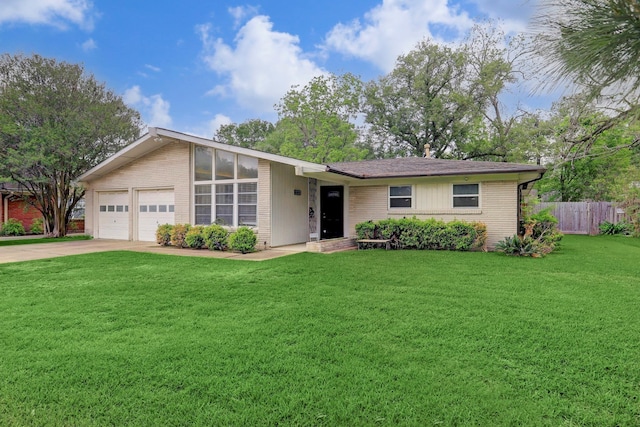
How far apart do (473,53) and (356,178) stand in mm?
19080

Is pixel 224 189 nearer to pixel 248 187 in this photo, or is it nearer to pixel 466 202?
pixel 248 187

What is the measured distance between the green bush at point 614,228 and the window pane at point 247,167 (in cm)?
1799

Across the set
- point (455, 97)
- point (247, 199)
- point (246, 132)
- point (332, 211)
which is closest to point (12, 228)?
point (247, 199)

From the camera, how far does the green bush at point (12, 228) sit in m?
17.9

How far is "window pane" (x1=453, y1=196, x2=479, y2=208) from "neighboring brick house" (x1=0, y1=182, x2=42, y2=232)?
19.9 meters

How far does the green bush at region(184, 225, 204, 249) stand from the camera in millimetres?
11977

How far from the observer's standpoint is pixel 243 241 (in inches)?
432

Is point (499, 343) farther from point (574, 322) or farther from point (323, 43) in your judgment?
point (323, 43)

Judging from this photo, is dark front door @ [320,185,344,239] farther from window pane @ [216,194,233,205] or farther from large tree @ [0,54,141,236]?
large tree @ [0,54,141,236]

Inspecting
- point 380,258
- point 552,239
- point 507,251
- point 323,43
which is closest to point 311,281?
point 380,258

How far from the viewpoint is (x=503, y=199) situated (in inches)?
463

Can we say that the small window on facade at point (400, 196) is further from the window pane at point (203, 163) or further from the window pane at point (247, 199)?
the window pane at point (203, 163)

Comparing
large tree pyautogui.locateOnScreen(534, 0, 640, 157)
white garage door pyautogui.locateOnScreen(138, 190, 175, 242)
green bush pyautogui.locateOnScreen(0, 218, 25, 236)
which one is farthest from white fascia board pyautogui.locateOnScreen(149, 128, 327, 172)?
green bush pyautogui.locateOnScreen(0, 218, 25, 236)

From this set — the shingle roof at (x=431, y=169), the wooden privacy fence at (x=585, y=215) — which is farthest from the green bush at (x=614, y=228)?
the shingle roof at (x=431, y=169)
